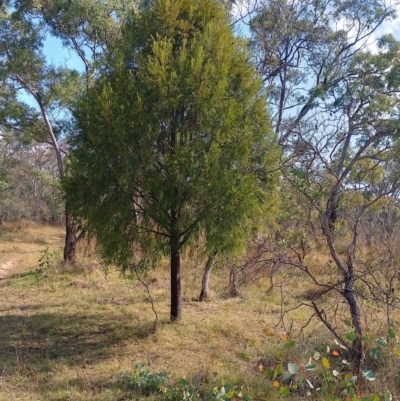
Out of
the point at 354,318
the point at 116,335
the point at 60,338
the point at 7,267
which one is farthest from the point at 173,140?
the point at 7,267

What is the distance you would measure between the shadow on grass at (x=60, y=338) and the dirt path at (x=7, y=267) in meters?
5.67

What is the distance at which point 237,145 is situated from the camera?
6.91 metres

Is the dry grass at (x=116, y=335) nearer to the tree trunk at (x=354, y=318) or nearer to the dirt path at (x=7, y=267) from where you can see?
the tree trunk at (x=354, y=318)

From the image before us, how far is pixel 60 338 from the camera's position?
725cm

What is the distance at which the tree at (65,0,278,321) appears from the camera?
6750 mm

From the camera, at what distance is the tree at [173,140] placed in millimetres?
6750

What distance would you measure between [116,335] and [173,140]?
3.64 metres

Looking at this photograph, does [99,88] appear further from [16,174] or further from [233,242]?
[16,174]

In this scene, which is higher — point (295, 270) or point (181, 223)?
point (181, 223)

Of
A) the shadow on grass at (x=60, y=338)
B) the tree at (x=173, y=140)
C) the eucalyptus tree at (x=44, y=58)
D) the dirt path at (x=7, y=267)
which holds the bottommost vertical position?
the shadow on grass at (x=60, y=338)

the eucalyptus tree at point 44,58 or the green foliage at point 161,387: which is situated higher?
the eucalyptus tree at point 44,58

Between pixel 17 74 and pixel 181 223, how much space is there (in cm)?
883

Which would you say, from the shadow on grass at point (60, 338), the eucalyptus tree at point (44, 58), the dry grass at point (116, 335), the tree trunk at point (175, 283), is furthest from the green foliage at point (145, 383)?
the eucalyptus tree at point (44, 58)

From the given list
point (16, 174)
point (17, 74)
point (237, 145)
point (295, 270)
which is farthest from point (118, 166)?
point (16, 174)
